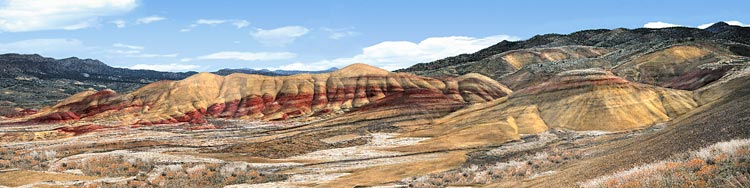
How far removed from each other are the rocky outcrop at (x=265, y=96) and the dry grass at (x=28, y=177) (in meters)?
70.7

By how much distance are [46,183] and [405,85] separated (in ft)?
295

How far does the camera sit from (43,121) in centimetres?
11438

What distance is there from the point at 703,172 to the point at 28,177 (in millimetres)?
33480

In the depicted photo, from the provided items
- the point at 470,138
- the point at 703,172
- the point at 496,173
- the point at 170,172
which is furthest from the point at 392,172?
the point at 703,172

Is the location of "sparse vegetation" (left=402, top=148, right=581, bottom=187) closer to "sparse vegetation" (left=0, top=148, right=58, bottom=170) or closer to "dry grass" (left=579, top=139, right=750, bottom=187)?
"dry grass" (left=579, top=139, right=750, bottom=187)

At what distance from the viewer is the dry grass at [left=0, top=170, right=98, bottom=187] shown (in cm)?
3225

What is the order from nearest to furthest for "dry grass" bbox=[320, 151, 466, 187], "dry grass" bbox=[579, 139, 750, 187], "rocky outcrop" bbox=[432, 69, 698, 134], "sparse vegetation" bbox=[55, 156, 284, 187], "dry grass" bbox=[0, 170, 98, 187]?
"dry grass" bbox=[579, 139, 750, 187] → "dry grass" bbox=[0, 170, 98, 187] → "dry grass" bbox=[320, 151, 466, 187] → "sparse vegetation" bbox=[55, 156, 284, 187] → "rocky outcrop" bbox=[432, 69, 698, 134]

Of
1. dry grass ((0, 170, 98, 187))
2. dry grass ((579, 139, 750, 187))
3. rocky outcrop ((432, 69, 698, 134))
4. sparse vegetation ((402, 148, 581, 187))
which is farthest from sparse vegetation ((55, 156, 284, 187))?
rocky outcrop ((432, 69, 698, 134))

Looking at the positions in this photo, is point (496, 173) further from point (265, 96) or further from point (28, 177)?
point (265, 96)

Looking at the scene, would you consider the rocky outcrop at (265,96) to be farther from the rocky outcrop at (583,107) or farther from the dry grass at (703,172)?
the dry grass at (703,172)

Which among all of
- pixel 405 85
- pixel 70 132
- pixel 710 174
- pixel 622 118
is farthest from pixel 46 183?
pixel 405 85

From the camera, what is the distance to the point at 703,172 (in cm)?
1484

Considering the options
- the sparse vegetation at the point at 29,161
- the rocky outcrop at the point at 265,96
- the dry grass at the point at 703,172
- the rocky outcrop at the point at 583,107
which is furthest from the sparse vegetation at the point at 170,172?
the rocky outcrop at the point at 265,96

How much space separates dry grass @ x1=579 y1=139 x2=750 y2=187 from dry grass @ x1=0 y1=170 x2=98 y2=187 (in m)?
29.2
